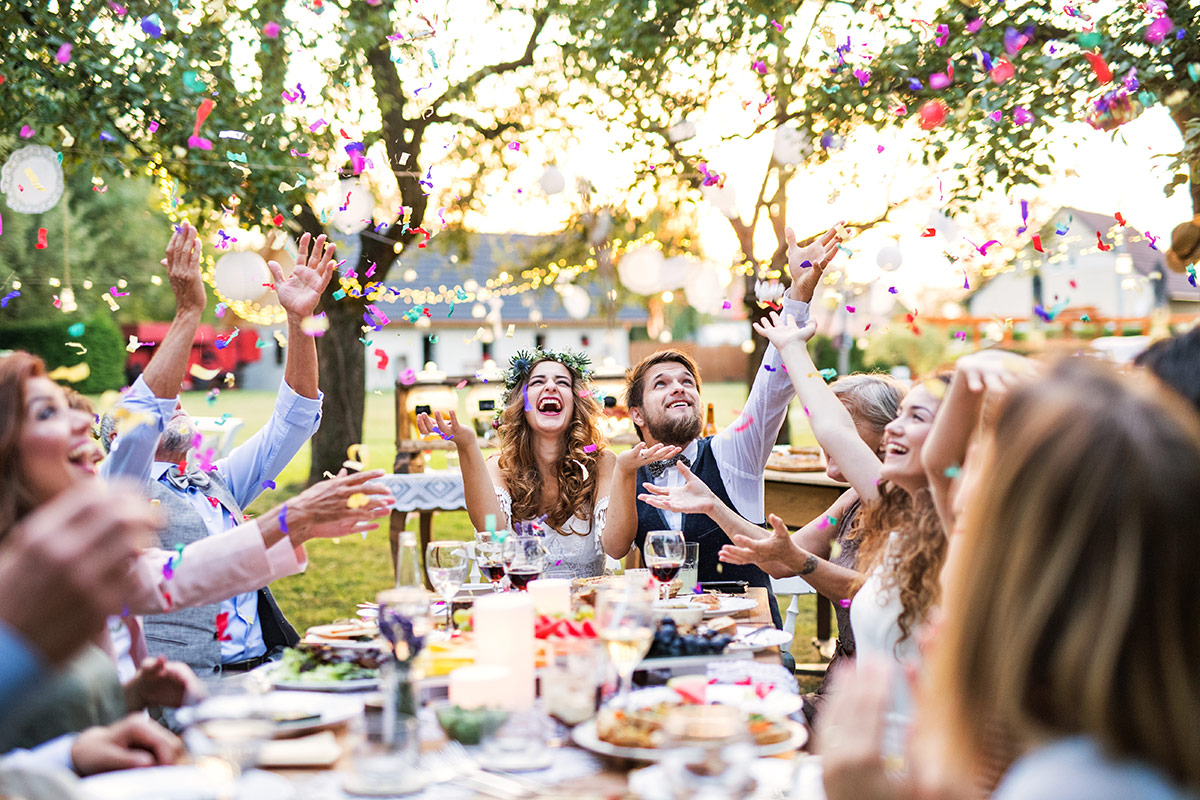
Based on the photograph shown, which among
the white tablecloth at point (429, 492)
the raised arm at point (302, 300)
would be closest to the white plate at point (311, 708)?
the raised arm at point (302, 300)

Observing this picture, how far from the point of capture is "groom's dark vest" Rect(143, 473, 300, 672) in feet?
8.99

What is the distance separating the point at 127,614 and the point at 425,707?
75cm

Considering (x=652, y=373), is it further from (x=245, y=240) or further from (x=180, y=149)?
(x=245, y=240)

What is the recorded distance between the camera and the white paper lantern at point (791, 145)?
20.3 feet

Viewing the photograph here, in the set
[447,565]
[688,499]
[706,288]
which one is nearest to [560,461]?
[688,499]

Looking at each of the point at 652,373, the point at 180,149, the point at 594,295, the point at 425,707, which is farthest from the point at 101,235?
the point at 425,707

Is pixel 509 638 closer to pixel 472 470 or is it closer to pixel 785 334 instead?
pixel 785 334

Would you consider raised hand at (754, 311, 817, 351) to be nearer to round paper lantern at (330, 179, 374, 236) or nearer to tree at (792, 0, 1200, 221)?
tree at (792, 0, 1200, 221)

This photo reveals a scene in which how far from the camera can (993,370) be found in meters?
1.84

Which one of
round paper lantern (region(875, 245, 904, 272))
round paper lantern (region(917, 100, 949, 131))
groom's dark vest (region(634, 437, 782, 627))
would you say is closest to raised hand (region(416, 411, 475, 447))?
groom's dark vest (region(634, 437, 782, 627))

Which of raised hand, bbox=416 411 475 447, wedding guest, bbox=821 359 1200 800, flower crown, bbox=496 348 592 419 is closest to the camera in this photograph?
wedding guest, bbox=821 359 1200 800

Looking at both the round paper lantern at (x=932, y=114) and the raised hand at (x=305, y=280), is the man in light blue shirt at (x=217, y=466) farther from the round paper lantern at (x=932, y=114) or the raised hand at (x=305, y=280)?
the round paper lantern at (x=932, y=114)

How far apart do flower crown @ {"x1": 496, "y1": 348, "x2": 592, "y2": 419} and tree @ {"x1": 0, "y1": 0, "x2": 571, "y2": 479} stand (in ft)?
2.16

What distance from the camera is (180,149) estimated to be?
6.02 meters
